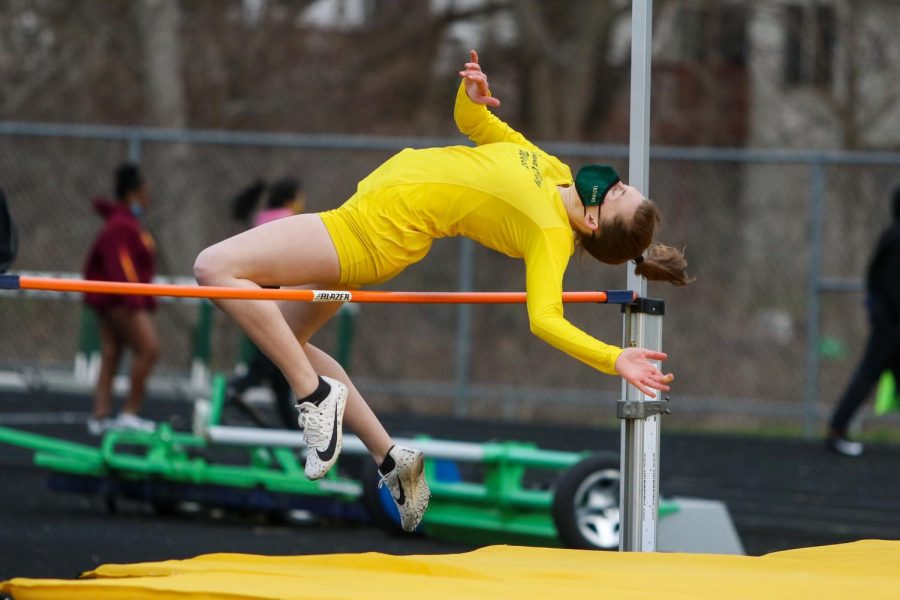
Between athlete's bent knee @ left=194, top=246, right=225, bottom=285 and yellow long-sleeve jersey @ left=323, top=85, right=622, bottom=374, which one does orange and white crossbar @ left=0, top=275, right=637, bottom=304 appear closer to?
athlete's bent knee @ left=194, top=246, right=225, bottom=285

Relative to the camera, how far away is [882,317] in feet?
37.3

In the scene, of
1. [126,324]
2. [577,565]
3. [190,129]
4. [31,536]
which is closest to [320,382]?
[577,565]

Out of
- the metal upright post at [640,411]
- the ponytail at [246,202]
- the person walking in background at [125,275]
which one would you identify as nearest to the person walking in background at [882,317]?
the ponytail at [246,202]

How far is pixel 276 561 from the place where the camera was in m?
5.05

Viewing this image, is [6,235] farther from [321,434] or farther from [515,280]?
[515,280]

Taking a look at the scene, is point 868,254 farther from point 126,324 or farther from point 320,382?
point 320,382

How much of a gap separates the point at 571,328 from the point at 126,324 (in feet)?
22.3

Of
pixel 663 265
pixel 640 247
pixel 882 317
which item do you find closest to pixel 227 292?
pixel 640 247

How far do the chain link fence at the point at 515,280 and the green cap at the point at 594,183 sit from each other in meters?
7.58

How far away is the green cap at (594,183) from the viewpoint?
5289 mm

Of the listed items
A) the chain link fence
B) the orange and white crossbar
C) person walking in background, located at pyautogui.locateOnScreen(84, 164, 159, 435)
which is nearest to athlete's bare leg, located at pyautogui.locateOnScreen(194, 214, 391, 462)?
the orange and white crossbar

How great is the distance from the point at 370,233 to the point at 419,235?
0.59 feet

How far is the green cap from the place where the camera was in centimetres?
529

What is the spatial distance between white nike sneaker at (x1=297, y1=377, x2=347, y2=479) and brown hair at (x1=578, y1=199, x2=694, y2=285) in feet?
3.51
